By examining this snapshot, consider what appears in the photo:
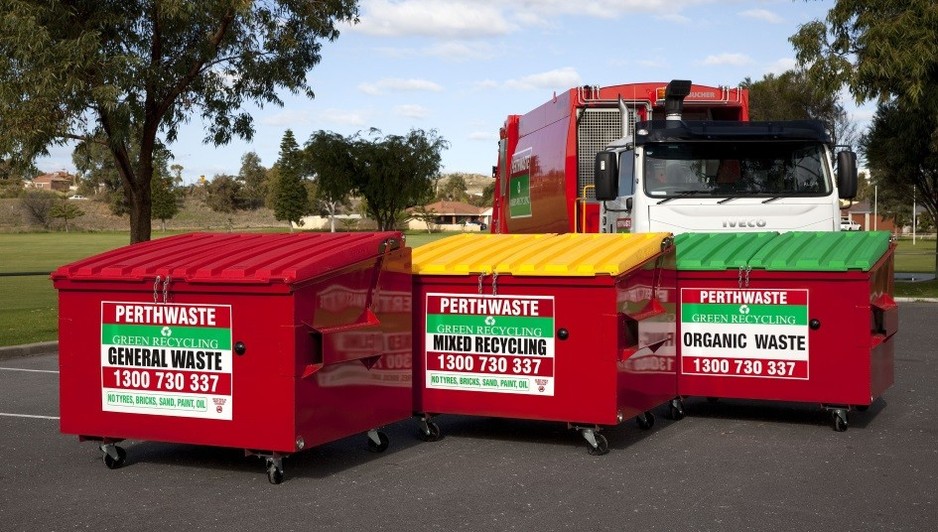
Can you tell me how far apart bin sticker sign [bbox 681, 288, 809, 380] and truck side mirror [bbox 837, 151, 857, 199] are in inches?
146

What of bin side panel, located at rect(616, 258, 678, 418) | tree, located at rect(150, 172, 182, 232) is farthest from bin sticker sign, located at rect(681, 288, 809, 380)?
tree, located at rect(150, 172, 182, 232)

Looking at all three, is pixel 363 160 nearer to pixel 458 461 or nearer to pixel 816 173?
pixel 816 173

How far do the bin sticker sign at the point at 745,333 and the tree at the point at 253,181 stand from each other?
156 meters

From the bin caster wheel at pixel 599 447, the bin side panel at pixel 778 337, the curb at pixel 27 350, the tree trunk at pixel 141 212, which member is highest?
the tree trunk at pixel 141 212

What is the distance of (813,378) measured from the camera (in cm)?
889

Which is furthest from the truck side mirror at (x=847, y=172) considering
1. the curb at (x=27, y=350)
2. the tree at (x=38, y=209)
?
the tree at (x=38, y=209)

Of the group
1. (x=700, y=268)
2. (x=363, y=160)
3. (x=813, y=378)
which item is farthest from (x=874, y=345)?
(x=363, y=160)

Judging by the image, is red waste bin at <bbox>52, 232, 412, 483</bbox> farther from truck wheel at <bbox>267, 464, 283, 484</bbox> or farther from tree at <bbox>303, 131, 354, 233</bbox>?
tree at <bbox>303, 131, 354, 233</bbox>

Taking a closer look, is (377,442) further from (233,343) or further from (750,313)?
(750,313)

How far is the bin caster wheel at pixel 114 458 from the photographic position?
24.9ft

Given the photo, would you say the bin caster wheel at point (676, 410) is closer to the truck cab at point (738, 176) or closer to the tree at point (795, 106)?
the truck cab at point (738, 176)

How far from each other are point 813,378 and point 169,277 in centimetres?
485

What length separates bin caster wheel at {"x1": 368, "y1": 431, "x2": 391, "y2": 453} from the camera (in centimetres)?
802

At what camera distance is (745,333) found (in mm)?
9117
